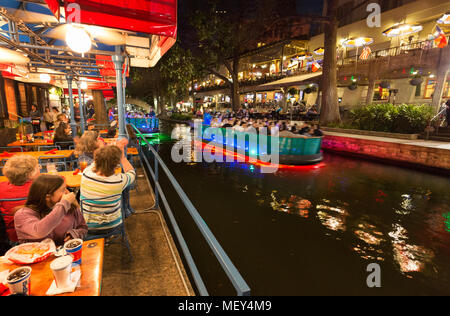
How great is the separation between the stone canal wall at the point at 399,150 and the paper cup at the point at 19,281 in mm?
12154

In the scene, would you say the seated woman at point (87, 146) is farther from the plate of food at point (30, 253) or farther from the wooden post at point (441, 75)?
the wooden post at point (441, 75)

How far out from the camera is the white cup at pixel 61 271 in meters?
1.31

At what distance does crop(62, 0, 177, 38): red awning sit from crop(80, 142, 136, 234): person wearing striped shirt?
1334 mm

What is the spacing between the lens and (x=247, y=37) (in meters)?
21.0

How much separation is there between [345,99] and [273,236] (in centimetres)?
2566

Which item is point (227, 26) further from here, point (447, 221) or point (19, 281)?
point (19, 281)

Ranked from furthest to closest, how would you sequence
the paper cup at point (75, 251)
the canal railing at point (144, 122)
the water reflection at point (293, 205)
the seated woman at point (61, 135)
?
the canal railing at point (144, 122)
the seated woman at point (61, 135)
the water reflection at point (293, 205)
the paper cup at point (75, 251)

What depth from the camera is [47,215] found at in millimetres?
1871

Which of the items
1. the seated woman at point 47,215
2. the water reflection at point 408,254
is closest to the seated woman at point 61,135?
the seated woman at point 47,215

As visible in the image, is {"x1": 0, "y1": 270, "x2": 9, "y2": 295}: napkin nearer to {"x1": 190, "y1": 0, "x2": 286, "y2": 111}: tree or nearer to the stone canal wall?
the stone canal wall

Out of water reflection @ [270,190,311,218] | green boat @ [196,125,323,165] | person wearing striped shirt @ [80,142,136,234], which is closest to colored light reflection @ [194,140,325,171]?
green boat @ [196,125,323,165]

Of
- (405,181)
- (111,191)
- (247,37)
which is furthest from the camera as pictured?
(247,37)
